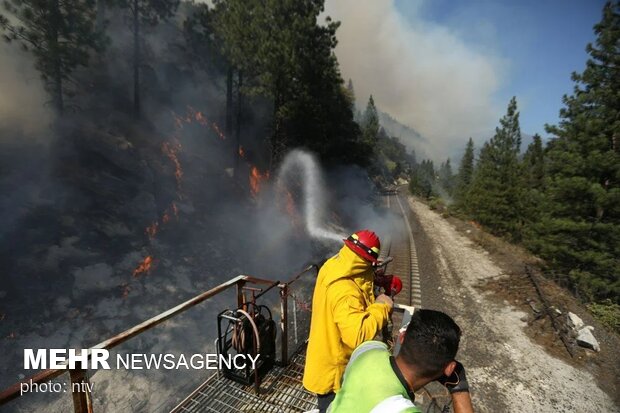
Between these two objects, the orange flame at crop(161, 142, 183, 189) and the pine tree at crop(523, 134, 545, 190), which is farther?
the pine tree at crop(523, 134, 545, 190)

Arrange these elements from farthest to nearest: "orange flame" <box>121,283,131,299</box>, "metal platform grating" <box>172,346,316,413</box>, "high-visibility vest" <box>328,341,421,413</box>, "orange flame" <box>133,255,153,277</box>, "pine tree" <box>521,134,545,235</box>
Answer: "pine tree" <box>521,134,545,235</box>
"orange flame" <box>133,255,153,277</box>
"orange flame" <box>121,283,131,299</box>
"metal platform grating" <box>172,346,316,413</box>
"high-visibility vest" <box>328,341,421,413</box>

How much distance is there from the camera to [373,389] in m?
1.71

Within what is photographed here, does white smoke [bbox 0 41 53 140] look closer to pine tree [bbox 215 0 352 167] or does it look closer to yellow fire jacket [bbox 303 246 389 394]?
pine tree [bbox 215 0 352 167]

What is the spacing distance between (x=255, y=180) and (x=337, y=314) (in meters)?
24.0

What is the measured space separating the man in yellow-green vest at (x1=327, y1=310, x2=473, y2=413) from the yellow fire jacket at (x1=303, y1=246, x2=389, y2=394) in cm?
69

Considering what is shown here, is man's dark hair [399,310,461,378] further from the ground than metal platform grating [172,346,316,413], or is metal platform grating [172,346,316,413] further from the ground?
man's dark hair [399,310,461,378]

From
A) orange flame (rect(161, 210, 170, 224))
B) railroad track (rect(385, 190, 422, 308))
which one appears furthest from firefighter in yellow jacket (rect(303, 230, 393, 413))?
orange flame (rect(161, 210, 170, 224))

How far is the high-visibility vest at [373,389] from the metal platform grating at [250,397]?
345 cm

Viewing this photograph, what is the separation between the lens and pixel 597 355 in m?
9.41

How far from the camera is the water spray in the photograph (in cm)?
2469

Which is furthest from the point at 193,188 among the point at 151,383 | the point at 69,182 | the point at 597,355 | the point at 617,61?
the point at 617,61

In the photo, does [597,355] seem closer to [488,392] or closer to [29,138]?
[488,392]

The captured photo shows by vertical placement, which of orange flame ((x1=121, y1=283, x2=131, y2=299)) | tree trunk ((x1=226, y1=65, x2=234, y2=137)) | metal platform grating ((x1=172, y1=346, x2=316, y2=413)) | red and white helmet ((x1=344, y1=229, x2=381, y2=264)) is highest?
tree trunk ((x1=226, y1=65, x2=234, y2=137))

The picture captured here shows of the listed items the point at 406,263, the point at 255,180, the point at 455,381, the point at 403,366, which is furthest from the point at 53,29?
the point at 406,263
